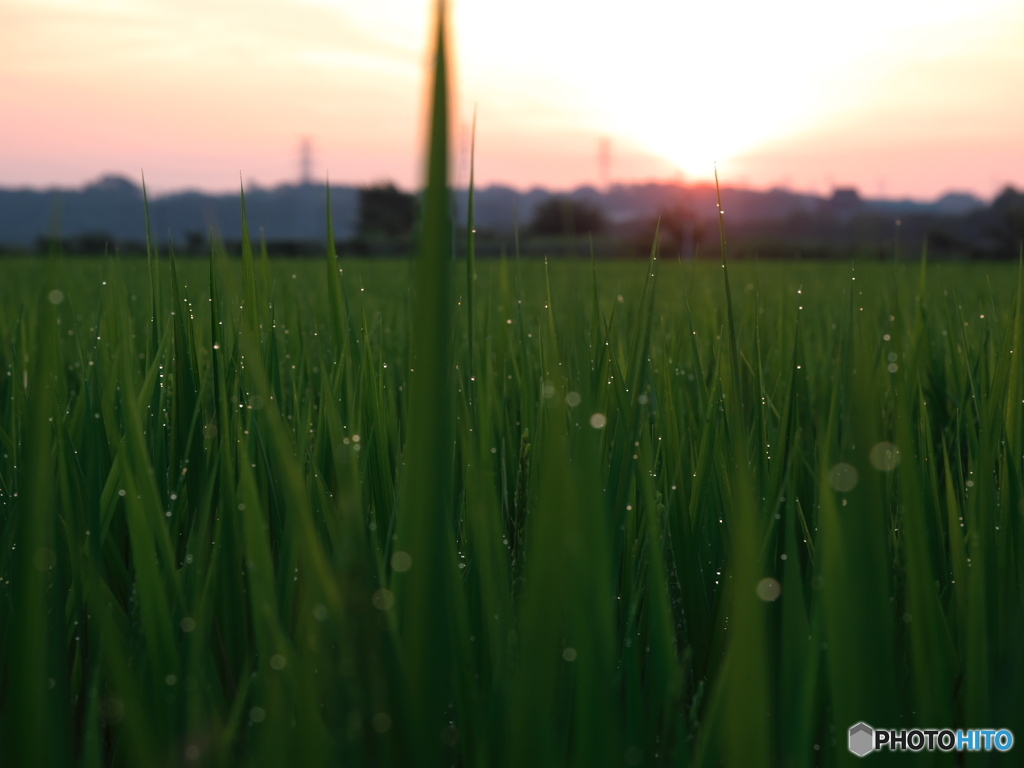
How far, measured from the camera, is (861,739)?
1.32 feet

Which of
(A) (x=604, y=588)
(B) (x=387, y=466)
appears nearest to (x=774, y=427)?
(B) (x=387, y=466)

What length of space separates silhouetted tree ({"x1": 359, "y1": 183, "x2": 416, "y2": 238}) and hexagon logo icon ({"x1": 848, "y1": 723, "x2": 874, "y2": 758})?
39.2 m

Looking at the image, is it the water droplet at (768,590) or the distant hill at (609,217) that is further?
the distant hill at (609,217)

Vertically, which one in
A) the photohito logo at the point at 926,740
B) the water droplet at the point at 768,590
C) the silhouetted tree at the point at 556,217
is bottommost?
the photohito logo at the point at 926,740

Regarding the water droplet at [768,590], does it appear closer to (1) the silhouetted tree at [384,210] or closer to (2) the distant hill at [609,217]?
(2) the distant hill at [609,217]

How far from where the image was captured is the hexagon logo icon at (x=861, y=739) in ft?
1.31

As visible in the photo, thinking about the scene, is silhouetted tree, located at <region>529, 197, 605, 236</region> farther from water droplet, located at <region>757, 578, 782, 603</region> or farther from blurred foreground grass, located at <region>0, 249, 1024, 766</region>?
water droplet, located at <region>757, 578, 782, 603</region>

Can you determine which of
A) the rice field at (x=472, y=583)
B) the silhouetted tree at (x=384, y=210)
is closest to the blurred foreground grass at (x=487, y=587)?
the rice field at (x=472, y=583)

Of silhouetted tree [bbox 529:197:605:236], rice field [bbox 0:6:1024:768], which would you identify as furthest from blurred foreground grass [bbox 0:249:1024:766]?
silhouetted tree [bbox 529:197:605:236]

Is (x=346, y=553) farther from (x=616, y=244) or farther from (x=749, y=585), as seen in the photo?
(x=616, y=244)

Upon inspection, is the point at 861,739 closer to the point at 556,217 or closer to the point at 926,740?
the point at 926,740

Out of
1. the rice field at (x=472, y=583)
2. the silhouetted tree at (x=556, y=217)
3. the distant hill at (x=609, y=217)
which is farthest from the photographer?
the silhouetted tree at (x=556, y=217)

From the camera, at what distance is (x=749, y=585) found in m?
0.37

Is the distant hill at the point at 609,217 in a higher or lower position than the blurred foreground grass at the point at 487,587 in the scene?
higher
